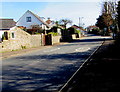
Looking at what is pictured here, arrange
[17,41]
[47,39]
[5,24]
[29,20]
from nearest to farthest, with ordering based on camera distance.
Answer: [17,41]
[47,39]
[5,24]
[29,20]

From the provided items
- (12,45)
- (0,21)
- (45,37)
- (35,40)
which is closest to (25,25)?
(0,21)

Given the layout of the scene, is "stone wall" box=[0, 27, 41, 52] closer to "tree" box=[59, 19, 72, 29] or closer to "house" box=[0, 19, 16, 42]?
"house" box=[0, 19, 16, 42]

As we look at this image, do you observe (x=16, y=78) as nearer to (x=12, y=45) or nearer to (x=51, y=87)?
(x=51, y=87)

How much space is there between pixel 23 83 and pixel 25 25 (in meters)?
50.3

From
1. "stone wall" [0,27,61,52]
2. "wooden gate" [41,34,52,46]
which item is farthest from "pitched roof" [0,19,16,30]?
"stone wall" [0,27,61,52]

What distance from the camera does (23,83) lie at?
287 inches

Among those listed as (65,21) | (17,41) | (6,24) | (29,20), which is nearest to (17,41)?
(17,41)

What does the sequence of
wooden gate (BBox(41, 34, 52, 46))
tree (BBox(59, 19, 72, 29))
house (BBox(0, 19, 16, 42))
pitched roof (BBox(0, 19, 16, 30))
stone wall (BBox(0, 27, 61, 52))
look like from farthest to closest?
1. tree (BBox(59, 19, 72, 29))
2. pitched roof (BBox(0, 19, 16, 30))
3. house (BBox(0, 19, 16, 42))
4. wooden gate (BBox(41, 34, 52, 46))
5. stone wall (BBox(0, 27, 61, 52))

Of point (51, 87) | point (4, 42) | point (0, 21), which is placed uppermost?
point (0, 21)

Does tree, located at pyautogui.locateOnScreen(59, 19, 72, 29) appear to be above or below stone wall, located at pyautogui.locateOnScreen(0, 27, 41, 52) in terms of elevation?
above

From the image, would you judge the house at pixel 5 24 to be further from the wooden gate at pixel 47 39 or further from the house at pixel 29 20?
the house at pixel 29 20

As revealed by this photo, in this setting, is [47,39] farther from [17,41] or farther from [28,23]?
[28,23]

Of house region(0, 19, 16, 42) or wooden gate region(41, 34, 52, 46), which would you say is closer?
wooden gate region(41, 34, 52, 46)

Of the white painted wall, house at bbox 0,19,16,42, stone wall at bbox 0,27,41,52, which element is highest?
the white painted wall
